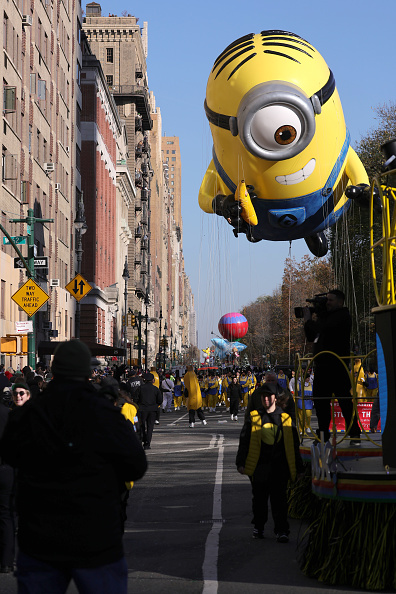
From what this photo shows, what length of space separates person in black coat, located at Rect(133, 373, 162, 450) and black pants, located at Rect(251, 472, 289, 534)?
1104 centimetres

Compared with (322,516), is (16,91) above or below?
above

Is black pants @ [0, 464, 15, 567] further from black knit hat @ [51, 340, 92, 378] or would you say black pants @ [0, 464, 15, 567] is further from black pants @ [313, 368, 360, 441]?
black knit hat @ [51, 340, 92, 378]

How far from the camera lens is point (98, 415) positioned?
13.4ft

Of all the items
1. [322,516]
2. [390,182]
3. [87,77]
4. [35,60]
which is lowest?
[322,516]

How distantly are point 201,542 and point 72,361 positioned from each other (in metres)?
5.52

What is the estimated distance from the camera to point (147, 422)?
20.4 metres

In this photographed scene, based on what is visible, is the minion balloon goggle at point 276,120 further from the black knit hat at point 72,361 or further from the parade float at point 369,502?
the black knit hat at point 72,361

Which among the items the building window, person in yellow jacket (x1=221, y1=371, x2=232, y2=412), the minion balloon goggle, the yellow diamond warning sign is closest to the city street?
the minion balloon goggle

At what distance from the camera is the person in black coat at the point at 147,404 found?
20328mm

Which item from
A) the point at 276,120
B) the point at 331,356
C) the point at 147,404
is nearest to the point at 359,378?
the point at 147,404

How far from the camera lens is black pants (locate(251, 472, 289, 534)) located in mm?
9125

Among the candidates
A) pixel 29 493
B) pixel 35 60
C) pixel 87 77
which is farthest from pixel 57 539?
pixel 87 77

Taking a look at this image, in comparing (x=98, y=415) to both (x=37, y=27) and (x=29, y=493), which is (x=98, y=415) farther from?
(x=37, y=27)

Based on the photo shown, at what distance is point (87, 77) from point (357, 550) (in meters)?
62.5
